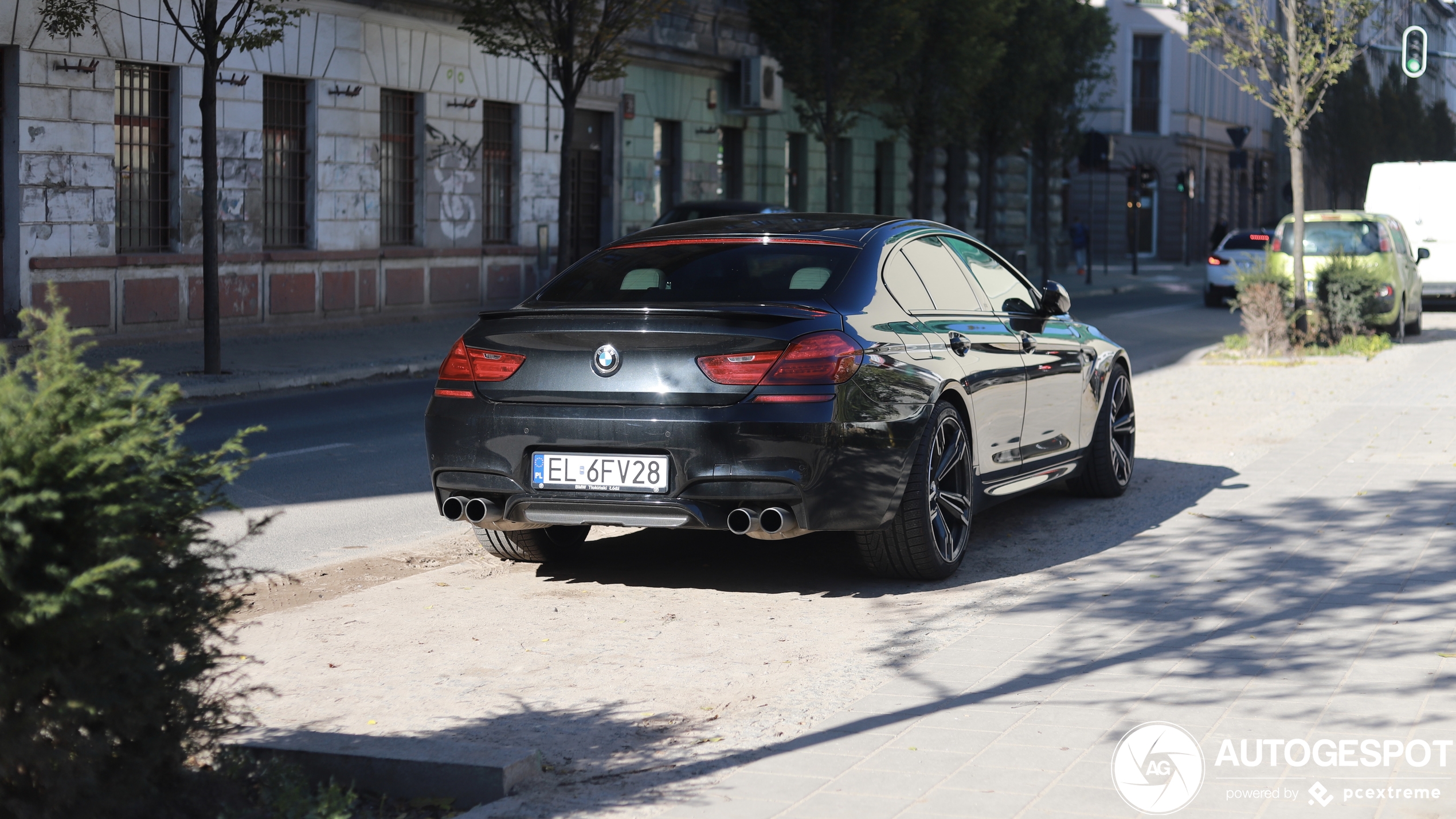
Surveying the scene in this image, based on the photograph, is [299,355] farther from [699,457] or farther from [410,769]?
[410,769]

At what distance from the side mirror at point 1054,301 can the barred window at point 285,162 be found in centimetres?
1465

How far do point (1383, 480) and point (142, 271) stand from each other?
1365 centimetres

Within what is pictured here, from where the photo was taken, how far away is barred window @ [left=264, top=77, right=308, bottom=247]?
69.1 feet

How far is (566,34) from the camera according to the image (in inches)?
849

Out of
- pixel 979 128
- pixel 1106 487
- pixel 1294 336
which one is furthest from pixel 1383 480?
pixel 979 128

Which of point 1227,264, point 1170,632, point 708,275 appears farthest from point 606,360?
point 1227,264

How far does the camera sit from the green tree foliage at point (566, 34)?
21.5 meters

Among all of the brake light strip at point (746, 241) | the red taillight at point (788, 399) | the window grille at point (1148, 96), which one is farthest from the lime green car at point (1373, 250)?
the window grille at point (1148, 96)

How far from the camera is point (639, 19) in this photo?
882 inches

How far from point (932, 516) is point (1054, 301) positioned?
200 centimetres

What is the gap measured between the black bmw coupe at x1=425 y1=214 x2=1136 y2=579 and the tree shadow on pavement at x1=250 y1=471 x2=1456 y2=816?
1.81ft

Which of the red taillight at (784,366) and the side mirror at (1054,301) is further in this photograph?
the side mirror at (1054,301)

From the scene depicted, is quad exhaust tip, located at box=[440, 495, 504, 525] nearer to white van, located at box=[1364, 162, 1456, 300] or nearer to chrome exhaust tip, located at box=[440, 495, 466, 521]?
chrome exhaust tip, located at box=[440, 495, 466, 521]

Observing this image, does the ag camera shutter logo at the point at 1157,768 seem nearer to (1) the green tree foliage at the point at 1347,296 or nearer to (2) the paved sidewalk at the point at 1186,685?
(2) the paved sidewalk at the point at 1186,685
